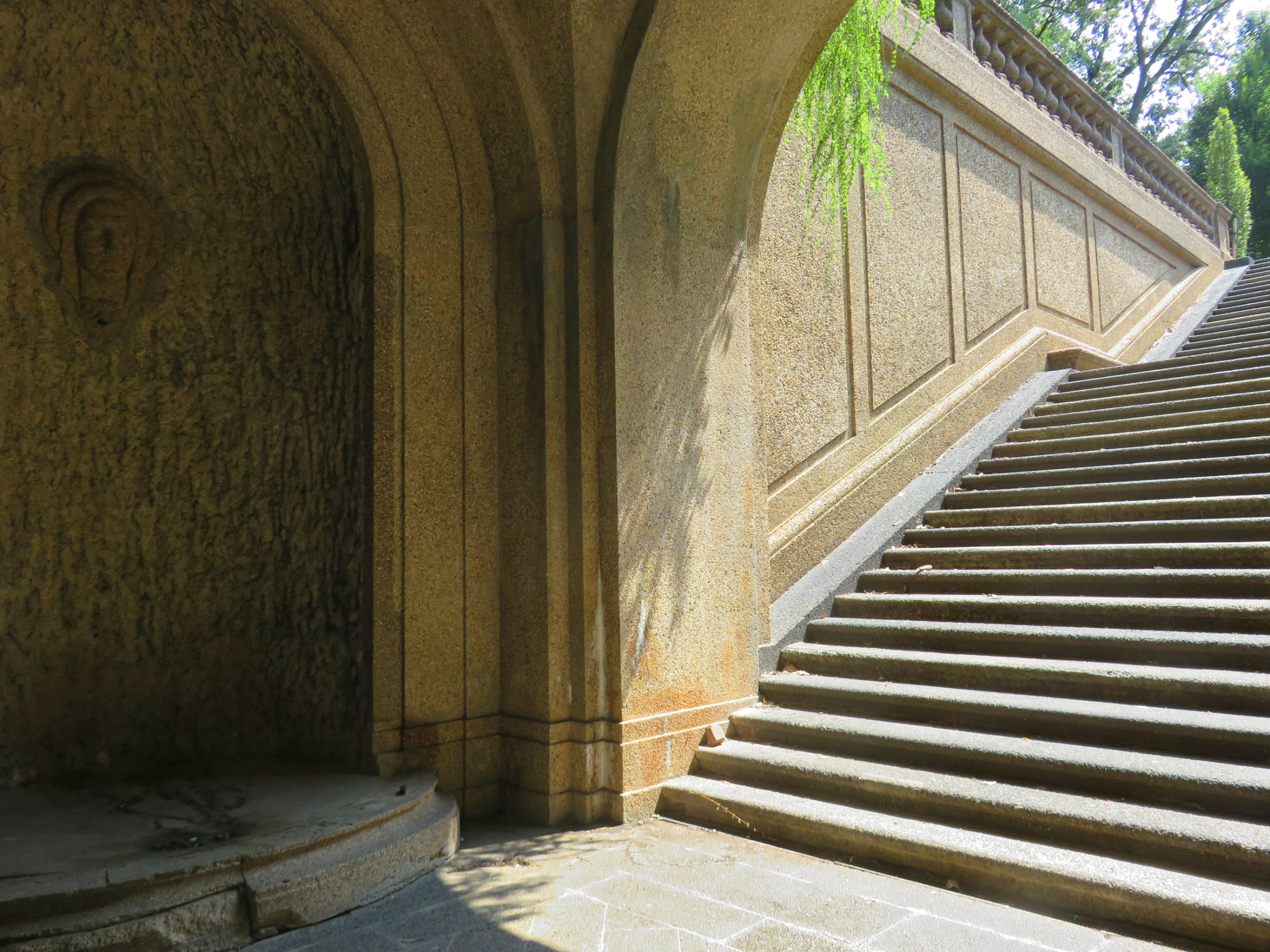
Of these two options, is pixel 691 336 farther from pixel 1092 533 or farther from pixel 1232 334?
pixel 1232 334

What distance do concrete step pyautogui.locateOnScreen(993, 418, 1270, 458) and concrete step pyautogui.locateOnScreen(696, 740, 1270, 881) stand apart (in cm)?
389

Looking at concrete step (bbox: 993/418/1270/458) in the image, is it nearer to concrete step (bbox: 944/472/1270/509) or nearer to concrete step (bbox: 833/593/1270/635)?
concrete step (bbox: 944/472/1270/509)

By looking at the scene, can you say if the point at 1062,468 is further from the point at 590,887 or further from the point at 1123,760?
the point at 590,887

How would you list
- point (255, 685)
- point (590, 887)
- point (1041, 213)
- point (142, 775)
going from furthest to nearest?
point (1041, 213) < point (255, 685) < point (142, 775) < point (590, 887)

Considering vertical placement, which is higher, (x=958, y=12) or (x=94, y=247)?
(x=958, y=12)

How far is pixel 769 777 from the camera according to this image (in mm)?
4316

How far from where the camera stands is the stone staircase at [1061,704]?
3170 millimetres

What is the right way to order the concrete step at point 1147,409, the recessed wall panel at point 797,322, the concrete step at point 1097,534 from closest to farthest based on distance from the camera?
1. the concrete step at point 1097,534
2. the recessed wall panel at point 797,322
3. the concrete step at point 1147,409

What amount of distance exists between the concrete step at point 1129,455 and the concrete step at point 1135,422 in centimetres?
30

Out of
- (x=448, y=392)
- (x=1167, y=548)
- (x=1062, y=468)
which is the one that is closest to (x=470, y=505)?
(x=448, y=392)

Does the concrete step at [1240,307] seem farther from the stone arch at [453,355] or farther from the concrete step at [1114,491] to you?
the stone arch at [453,355]

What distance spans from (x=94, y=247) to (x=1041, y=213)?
9.43m

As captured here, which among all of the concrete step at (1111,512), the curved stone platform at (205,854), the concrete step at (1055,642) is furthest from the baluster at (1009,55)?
the curved stone platform at (205,854)

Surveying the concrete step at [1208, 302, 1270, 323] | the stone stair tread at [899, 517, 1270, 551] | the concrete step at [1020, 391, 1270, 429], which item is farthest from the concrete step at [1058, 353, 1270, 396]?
the concrete step at [1208, 302, 1270, 323]
